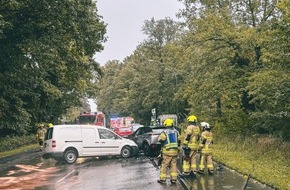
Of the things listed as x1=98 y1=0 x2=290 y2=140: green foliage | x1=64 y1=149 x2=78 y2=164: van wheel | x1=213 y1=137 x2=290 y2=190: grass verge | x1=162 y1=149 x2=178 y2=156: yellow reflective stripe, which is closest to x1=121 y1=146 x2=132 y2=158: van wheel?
x1=64 y1=149 x2=78 y2=164: van wheel

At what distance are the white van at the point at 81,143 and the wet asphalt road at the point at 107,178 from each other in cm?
109

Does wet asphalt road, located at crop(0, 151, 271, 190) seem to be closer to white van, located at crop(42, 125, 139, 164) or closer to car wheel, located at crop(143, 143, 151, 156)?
white van, located at crop(42, 125, 139, 164)

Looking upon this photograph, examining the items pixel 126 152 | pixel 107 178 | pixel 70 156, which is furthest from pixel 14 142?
pixel 107 178

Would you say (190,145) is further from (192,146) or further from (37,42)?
(37,42)

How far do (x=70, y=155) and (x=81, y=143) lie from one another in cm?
77

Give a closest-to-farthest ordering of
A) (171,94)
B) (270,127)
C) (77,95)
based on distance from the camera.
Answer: (270,127)
(77,95)
(171,94)

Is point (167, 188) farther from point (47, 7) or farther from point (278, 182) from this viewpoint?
point (47, 7)

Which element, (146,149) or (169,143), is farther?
(146,149)

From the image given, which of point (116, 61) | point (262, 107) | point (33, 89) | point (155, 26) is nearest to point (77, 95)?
point (33, 89)

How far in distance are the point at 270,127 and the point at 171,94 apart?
119 feet

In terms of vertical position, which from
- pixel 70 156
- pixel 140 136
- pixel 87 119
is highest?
pixel 87 119

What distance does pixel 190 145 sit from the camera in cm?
1245

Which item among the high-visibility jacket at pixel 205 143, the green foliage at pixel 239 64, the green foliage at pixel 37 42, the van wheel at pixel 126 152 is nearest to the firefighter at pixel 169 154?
the high-visibility jacket at pixel 205 143

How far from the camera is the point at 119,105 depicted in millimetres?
83562
